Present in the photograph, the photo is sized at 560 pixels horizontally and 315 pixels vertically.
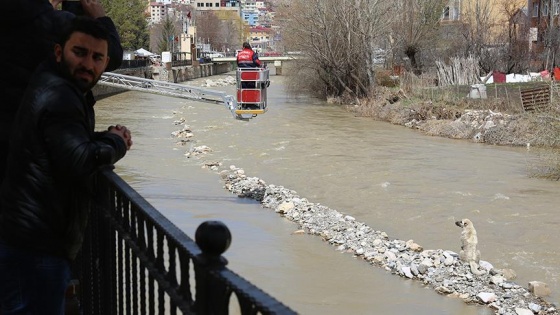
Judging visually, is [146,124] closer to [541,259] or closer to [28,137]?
[541,259]

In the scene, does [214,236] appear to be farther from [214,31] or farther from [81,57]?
[214,31]

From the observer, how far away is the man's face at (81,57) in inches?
131

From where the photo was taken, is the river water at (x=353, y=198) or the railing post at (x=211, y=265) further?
the river water at (x=353, y=198)

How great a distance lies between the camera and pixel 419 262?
12.9 metres

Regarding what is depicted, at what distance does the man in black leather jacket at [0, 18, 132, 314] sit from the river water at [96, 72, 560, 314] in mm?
8168

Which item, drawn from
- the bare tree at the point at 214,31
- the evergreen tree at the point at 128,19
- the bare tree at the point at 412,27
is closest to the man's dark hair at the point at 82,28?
the bare tree at the point at 412,27

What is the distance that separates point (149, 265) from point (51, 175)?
0.55 metres

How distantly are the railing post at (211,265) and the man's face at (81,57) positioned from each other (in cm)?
128

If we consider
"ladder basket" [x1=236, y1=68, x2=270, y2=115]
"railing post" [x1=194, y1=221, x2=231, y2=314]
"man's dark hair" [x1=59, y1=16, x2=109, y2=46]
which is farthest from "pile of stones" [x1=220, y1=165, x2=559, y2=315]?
"railing post" [x1=194, y1=221, x2=231, y2=314]

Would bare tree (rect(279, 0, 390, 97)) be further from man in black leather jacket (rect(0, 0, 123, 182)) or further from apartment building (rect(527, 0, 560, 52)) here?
man in black leather jacket (rect(0, 0, 123, 182))

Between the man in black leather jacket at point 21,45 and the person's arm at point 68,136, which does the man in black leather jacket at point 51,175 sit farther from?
the man in black leather jacket at point 21,45

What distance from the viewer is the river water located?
12.4 m

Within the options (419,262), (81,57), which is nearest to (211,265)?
(81,57)

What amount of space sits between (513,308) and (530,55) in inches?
1562
